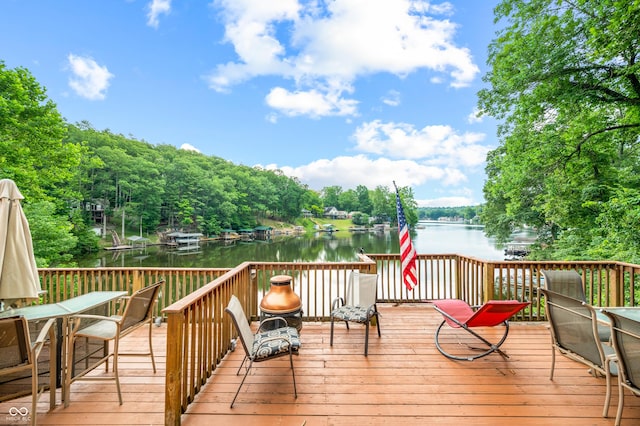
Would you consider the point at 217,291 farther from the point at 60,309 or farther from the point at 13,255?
the point at 13,255

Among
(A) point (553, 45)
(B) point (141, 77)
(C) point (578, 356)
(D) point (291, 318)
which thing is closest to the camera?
(C) point (578, 356)

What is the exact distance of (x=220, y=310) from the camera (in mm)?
2850

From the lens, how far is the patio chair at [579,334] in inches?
82.0

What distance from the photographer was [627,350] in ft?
6.06

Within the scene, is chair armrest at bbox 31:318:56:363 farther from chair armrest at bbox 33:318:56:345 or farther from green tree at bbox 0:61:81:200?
green tree at bbox 0:61:81:200

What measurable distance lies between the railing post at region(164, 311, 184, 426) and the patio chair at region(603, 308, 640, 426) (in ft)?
9.45

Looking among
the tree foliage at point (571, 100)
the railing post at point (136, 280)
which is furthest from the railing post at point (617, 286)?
the railing post at point (136, 280)

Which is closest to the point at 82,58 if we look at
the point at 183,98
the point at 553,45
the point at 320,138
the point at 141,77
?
the point at 141,77

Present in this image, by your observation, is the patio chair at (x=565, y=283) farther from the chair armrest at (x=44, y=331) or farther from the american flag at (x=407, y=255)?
the chair armrest at (x=44, y=331)

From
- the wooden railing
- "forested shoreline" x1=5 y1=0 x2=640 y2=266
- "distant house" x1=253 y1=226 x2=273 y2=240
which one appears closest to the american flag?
the wooden railing

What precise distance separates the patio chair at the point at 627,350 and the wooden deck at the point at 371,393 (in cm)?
39

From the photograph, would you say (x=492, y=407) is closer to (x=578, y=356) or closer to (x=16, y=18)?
(x=578, y=356)

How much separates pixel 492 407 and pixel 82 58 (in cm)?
3719

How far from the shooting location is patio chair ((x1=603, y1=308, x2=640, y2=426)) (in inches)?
70.6
